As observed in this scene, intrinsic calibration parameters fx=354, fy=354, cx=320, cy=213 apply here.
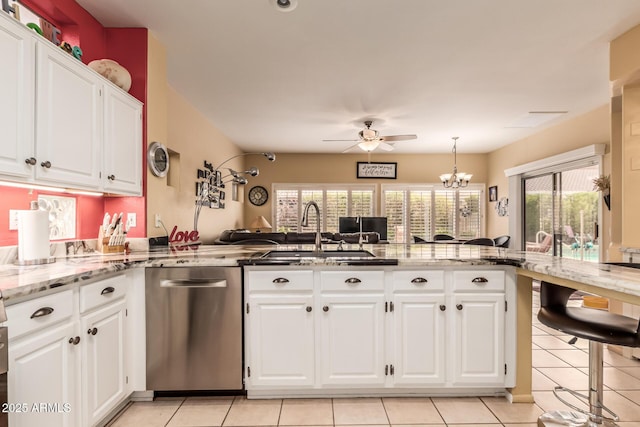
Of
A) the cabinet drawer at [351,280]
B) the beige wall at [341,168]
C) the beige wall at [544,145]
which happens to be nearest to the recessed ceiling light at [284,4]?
the cabinet drawer at [351,280]

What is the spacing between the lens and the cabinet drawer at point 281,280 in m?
2.21

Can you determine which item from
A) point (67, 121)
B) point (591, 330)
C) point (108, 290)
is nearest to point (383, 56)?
point (67, 121)

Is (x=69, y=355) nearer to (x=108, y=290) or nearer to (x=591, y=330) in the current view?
(x=108, y=290)

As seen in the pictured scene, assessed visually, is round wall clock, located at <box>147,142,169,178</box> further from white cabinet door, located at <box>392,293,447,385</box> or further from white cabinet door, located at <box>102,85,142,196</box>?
white cabinet door, located at <box>392,293,447,385</box>

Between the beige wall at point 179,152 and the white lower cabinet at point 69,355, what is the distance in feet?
3.45

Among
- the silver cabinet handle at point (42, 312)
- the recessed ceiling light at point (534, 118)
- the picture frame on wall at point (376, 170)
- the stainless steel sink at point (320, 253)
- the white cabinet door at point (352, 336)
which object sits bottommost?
the white cabinet door at point (352, 336)

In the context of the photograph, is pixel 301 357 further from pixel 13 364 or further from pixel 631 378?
pixel 631 378

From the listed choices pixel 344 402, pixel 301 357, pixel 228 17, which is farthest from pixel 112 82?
pixel 344 402

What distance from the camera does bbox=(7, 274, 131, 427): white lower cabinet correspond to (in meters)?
1.36

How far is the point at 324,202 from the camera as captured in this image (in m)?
8.50

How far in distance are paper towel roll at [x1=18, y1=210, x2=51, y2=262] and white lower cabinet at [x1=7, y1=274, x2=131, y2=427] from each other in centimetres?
41

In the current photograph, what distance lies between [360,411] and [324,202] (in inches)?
257

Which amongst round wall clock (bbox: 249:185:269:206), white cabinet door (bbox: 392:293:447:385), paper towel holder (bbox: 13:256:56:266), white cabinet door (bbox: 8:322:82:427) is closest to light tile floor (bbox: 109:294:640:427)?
white cabinet door (bbox: 392:293:447:385)

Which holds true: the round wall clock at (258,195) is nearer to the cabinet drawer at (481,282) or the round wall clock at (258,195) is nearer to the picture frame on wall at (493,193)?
the picture frame on wall at (493,193)
